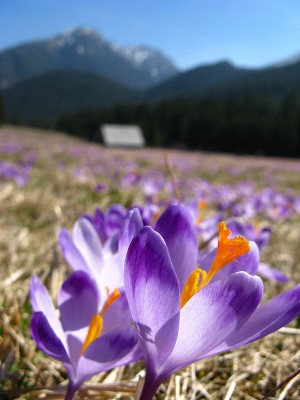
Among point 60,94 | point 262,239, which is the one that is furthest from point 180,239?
point 60,94

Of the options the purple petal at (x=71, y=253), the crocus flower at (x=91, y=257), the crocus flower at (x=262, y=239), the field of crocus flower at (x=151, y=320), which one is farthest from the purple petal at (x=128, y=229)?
the crocus flower at (x=262, y=239)

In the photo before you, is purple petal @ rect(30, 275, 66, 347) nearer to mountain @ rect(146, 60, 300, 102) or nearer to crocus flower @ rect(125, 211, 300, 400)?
crocus flower @ rect(125, 211, 300, 400)

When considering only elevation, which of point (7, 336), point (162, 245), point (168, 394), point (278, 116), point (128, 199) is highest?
point (162, 245)

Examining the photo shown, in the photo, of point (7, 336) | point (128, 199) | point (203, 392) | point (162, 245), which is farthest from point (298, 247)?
point (162, 245)

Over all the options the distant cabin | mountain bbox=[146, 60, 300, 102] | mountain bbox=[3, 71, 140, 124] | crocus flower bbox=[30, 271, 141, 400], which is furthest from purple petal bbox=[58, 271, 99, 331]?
mountain bbox=[3, 71, 140, 124]

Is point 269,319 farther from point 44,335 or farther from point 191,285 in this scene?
point 44,335

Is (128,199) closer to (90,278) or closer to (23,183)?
(23,183)

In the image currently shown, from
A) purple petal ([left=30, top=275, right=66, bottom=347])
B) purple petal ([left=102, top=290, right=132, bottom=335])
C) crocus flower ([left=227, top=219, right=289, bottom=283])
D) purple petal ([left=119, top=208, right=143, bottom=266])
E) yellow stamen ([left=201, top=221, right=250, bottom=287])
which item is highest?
purple petal ([left=119, top=208, right=143, bottom=266])
